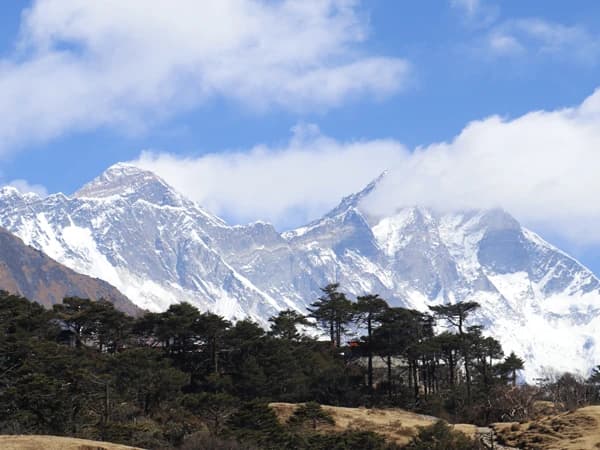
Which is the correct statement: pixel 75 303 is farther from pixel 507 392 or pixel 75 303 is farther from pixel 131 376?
pixel 507 392

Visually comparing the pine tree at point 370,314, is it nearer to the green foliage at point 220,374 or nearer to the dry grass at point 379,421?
the green foliage at point 220,374

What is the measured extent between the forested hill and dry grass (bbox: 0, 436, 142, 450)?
9.41 metres

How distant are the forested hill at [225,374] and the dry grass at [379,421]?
2.25 m

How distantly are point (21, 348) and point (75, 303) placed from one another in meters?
32.8

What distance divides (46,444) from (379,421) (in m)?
35.9

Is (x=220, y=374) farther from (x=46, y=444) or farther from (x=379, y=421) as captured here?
(x=46, y=444)

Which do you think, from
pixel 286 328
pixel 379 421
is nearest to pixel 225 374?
pixel 286 328

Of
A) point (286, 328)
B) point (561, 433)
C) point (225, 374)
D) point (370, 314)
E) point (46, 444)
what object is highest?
point (370, 314)

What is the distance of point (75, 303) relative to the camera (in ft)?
342

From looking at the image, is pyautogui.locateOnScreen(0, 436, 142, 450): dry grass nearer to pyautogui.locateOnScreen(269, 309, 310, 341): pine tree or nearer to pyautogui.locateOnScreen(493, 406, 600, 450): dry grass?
pyautogui.locateOnScreen(493, 406, 600, 450): dry grass

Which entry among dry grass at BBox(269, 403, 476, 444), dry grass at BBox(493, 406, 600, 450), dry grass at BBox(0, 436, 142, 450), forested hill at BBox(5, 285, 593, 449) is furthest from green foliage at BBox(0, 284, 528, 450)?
dry grass at BBox(0, 436, 142, 450)

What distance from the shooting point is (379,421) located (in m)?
72.5

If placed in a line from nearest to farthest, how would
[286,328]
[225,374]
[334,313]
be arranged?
[225,374] < [286,328] < [334,313]

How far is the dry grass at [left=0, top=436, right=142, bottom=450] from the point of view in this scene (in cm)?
4118
